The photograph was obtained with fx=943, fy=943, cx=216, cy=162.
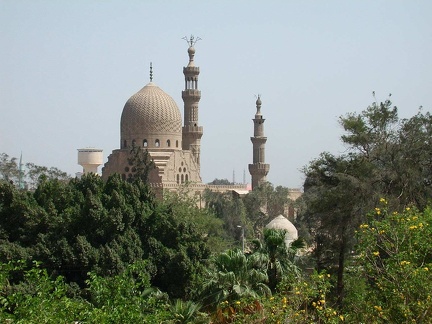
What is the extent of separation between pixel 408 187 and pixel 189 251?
618 centimetres

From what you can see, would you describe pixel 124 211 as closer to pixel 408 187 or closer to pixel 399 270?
pixel 408 187

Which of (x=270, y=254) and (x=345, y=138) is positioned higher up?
(x=345, y=138)

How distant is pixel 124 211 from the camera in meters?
25.3

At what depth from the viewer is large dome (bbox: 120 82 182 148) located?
6706 centimetres

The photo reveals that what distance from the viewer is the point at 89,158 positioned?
244ft

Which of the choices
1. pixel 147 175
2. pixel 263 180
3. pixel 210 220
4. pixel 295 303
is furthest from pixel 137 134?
pixel 295 303

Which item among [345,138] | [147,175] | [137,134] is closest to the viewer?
[345,138]

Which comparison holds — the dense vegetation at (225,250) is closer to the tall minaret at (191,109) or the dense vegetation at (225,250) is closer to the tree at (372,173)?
the tree at (372,173)

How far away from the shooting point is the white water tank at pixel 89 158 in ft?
244

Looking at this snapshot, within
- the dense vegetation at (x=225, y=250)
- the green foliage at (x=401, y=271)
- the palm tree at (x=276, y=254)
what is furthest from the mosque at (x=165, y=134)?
the green foliage at (x=401, y=271)

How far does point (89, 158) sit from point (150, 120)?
377 inches

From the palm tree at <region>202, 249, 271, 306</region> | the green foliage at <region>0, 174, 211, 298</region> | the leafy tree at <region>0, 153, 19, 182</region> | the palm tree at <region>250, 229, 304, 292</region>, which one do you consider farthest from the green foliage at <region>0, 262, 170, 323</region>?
the leafy tree at <region>0, 153, 19, 182</region>

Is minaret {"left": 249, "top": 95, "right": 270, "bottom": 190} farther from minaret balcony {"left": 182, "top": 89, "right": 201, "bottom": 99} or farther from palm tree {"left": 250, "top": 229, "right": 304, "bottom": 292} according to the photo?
palm tree {"left": 250, "top": 229, "right": 304, "bottom": 292}

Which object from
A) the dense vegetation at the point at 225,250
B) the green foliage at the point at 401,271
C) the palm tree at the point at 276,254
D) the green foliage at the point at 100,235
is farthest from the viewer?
the green foliage at the point at 100,235
